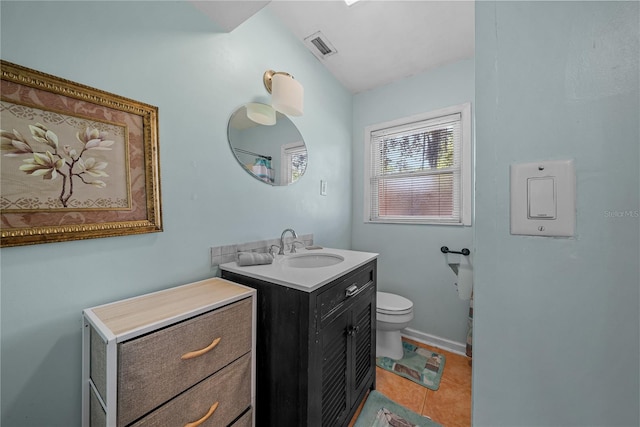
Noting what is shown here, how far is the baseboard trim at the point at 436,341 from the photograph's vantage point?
1.94m

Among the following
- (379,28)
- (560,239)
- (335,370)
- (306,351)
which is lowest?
(335,370)

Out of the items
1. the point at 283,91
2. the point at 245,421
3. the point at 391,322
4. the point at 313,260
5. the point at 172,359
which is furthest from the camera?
the point at 391,322

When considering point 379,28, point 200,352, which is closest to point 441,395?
point 200,352

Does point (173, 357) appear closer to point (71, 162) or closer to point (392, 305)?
point (71, 162)

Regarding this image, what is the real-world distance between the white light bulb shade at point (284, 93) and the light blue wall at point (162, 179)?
0.10 metres

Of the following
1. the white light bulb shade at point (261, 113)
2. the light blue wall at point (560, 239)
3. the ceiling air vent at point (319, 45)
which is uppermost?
the ceiling air vent at point (319, 45)

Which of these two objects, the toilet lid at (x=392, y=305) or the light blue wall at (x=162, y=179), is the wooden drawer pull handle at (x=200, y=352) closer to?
the light blue wall at (x=162, y=179)

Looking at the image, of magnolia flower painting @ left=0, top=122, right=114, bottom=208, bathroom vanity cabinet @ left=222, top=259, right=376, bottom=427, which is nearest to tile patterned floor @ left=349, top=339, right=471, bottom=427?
→ bathroom vanity cabinet @ left=222, top=259, right=376, bottom=427

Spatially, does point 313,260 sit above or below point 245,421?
above

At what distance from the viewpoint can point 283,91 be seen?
1461mm

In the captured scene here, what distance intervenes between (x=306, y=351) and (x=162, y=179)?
991 mm

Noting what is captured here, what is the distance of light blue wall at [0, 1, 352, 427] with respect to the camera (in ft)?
2.46

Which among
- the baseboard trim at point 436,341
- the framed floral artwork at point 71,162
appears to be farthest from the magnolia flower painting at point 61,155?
the baseboard trim at point 436,341

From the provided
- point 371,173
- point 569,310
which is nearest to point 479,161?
point 569,310
